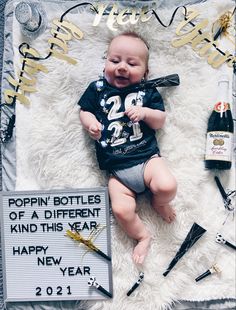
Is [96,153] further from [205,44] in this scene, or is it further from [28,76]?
[205,44]

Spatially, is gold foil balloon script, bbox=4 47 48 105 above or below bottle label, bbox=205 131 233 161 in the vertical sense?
above

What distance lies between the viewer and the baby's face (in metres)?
1.04

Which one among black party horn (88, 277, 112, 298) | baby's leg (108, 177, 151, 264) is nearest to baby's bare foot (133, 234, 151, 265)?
baby's leg (108, 177, 151, 264)

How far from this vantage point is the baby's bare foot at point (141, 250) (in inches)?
42.3

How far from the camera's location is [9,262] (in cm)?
113

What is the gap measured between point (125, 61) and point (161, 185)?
30 centimetres

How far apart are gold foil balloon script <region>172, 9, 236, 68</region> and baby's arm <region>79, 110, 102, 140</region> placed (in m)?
0.28

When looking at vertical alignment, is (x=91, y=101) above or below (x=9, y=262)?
above

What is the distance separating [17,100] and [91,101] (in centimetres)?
20

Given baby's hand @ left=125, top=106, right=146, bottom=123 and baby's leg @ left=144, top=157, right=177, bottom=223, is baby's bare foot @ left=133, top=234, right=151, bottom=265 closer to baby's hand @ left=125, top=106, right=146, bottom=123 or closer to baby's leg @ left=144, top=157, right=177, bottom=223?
baby's leg @ left=144, top=157, right=177, bottom=223

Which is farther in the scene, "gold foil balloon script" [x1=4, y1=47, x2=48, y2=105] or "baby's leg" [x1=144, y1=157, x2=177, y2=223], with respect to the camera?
"gold foil balloon script" [x1=4, y1=47, x2=48, y2=105]

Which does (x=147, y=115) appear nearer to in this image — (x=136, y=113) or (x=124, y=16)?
(x=136, y=113)

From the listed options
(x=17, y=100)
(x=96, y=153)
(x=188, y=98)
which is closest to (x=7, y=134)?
(x=17, y=100)

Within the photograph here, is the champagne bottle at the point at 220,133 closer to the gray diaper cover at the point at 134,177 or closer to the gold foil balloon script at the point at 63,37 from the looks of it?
the gray diaper cover at the point at 134,177
